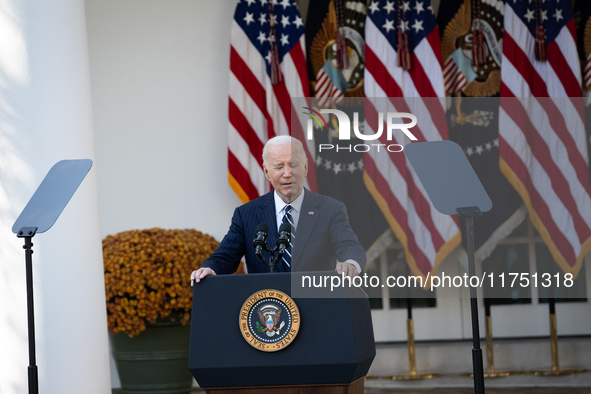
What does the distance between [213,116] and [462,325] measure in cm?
256

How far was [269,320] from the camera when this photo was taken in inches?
89.0

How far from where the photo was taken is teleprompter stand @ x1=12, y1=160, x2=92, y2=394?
263cm

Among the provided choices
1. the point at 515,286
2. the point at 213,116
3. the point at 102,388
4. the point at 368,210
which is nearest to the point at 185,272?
the point at 102,388

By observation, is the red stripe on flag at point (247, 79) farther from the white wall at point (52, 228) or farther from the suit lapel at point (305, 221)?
the suit lapel at point (305, 221)

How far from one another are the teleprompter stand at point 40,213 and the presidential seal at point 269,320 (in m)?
0.93

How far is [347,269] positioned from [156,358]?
8.27ft

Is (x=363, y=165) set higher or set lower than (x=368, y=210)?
higher

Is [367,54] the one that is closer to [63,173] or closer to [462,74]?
[462,74]

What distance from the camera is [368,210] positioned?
257 centimetres

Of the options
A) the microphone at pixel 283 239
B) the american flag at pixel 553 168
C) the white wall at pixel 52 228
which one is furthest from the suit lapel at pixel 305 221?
the white wall at pixel 52 228

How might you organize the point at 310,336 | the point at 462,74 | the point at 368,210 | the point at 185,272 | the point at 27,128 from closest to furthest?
the point at 310,336
the point at 368,210
the point at 27,128
the point at 185,272
the point at 462,74

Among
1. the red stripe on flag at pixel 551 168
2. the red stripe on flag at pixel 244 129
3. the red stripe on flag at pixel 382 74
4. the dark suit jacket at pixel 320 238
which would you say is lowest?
the dark suit jacket at pixel 320 238

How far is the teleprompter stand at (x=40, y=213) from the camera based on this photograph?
2.63 metres

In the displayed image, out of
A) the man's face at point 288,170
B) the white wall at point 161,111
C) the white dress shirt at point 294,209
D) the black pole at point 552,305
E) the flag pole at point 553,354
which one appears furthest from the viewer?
the white wall at point 161,111
